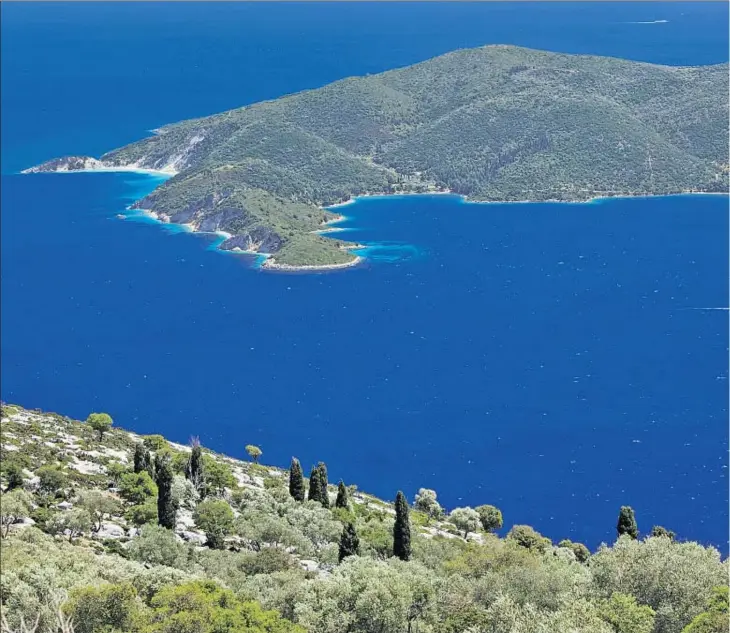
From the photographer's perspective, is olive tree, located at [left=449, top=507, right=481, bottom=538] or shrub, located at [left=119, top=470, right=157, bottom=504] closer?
shrub, located at [left=119, top=470, right=157, bottom=504]

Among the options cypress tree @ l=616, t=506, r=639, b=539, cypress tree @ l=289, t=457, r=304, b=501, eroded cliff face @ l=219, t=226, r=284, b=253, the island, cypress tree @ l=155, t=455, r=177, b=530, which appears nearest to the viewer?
cypress tree @ l=155, t=455, r=177, b=530

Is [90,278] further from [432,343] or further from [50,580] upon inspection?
[50,580]

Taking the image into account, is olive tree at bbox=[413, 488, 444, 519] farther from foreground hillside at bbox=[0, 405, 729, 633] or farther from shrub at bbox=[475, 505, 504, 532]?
foreground hillside at bbox=[0, 405, 729, 633]

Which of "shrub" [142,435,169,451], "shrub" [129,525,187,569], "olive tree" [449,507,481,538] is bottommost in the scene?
"shrub" [129,525,187,569]

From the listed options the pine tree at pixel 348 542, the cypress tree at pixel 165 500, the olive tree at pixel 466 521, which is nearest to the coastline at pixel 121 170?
the olive tree at pixel 466 521

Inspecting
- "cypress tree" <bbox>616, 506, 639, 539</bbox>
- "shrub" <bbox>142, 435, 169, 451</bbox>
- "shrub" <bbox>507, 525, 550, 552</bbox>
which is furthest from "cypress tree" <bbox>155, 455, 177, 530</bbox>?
"cypress tree" <bbox>616, 506, 639, 539</bbox>

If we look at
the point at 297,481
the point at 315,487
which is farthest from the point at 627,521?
the point at 297,481

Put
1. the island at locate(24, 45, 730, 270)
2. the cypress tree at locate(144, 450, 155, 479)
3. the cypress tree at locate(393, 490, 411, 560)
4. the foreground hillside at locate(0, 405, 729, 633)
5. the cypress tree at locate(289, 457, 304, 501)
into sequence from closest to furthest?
the foreground hillside at locate(0, 405, 729, 633)
the cypress tree at locate(393, 490, 411, 560)
the cypress tree at locate(144, 450, 155, 479)
the cypress tree at locate(289, 457, 304, 501)
the island at locate(24, 45, 730, 270)
